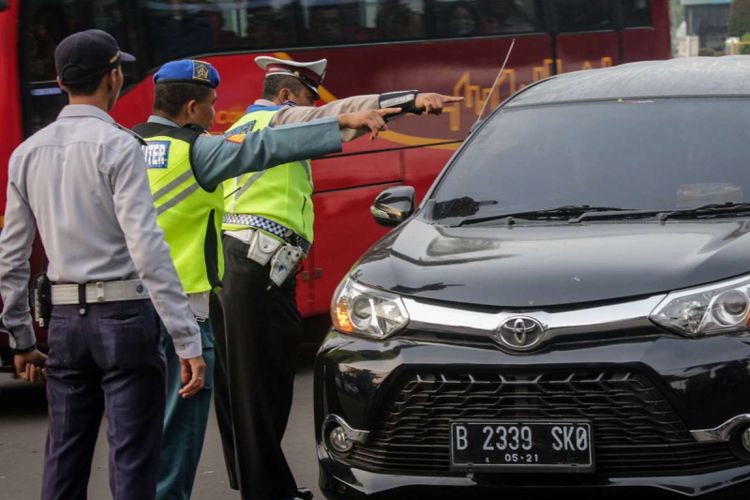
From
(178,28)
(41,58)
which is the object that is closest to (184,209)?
(41,58)

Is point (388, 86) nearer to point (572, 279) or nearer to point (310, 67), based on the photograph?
point (310, 67)

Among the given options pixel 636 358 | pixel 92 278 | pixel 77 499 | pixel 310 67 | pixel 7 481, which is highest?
pixel 310 67

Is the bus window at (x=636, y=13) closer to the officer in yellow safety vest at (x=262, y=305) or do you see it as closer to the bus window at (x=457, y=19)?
the bus window at (x=457, y=19)

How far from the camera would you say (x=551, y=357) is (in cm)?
525

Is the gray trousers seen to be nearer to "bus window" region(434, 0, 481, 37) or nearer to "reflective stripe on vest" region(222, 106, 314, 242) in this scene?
"reflective stripe on vest" region(222, 106, 314, 242)

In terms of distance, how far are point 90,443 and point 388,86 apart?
6889 millimetres

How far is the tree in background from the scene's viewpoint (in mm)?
85938

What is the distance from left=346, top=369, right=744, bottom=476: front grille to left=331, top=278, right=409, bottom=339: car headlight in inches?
9.3

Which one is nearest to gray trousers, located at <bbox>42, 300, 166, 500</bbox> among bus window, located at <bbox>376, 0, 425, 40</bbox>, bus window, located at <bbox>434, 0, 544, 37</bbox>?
bus window, located at <bbox>376, 0, 425, 40</bbox>

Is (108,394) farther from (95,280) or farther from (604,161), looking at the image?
(604,161)

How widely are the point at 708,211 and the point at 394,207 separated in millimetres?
1306

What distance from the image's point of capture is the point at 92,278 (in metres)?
4.94

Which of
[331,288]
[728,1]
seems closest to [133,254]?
[331,288]

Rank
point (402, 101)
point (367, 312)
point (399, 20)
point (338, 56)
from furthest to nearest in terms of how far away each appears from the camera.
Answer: point (399, 20) < point (338, 56) < point (367, 312) < point (402, 101)
